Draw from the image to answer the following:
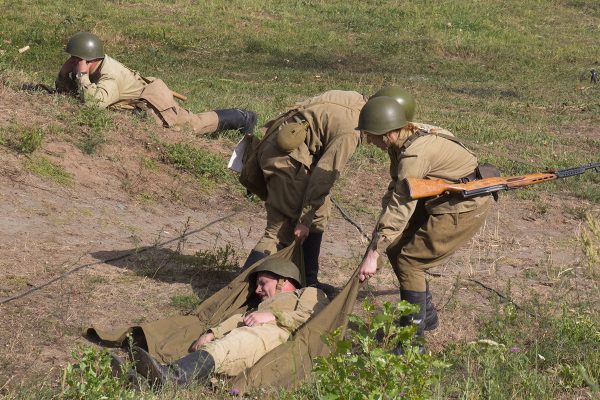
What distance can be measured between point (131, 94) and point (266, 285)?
16.4 feet

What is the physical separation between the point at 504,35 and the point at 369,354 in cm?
2095

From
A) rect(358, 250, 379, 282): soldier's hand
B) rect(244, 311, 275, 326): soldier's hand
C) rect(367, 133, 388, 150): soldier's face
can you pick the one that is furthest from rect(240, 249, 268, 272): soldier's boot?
rect(367, 133, 388, 150): soldier's face

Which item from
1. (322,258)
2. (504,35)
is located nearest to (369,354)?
(322,258)

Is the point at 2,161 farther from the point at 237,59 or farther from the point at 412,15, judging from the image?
the point at 412,15

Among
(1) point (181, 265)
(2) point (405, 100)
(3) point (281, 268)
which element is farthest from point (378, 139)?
(1) point (181, 265)

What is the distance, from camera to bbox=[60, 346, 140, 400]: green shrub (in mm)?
4957

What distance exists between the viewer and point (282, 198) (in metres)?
7.59

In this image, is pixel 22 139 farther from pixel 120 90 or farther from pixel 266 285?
pixel 266 285

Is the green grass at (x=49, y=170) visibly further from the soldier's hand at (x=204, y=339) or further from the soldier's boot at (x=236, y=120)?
the soldier's hand at (x=204, y=339)

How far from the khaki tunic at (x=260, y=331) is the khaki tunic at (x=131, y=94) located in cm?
482

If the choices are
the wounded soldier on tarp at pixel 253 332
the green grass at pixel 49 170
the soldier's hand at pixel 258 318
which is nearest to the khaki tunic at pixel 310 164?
the wounded soldier on tarp at pixel 253 332

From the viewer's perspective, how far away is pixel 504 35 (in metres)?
24.3

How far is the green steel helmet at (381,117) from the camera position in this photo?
6.18 m

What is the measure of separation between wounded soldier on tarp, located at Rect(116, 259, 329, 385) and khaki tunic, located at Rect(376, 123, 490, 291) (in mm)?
598
